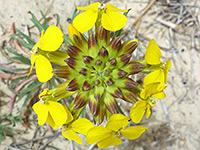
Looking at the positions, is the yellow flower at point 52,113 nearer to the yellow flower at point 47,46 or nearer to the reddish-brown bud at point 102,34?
the yellow flower at point 47,46

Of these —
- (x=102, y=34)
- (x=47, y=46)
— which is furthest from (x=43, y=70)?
(x=102, y=34)

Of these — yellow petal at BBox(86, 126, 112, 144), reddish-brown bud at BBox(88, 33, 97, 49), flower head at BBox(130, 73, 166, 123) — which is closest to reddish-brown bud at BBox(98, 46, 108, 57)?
reddish-brown bud at BBox(88, 33, 97, 49)

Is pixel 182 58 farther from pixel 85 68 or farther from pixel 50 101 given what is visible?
pixel 50 101

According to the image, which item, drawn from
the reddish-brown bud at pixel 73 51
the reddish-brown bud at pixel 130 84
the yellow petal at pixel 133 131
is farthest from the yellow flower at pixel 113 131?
the reddish-brown bud at pixel 73 51

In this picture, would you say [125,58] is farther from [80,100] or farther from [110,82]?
[80,100]

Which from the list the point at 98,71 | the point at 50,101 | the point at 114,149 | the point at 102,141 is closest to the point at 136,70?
the point at 98,71

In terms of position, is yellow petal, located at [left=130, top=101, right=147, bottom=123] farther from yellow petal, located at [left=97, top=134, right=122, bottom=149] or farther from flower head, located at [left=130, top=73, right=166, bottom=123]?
yellow petal, located at [left=97, top=134, right=122, bottom=149]
